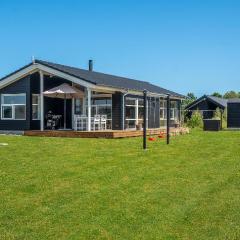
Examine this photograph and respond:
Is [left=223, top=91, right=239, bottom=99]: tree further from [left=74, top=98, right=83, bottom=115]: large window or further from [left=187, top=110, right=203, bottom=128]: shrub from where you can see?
[left=74, top=98, right=83, bottom=115]: large window

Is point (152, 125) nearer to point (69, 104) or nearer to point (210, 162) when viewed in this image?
point (69, 104)

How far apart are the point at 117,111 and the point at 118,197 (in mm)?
17536

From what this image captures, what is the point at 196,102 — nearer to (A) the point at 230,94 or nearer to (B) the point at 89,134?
(B) the point at 89,134

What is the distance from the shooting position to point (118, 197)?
23.7 feet

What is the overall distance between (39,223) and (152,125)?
22.6 meters

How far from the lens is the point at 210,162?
1138cm

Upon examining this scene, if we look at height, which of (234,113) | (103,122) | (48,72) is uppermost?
(48,72)

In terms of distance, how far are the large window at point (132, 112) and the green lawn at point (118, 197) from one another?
13.4 metres

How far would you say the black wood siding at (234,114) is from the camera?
3475 centimetres

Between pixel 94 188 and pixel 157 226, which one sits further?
pixel 94 188

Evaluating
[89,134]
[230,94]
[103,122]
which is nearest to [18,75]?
[103,122]

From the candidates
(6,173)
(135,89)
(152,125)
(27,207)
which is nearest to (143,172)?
(6,173)

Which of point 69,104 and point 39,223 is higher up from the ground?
point 69,104

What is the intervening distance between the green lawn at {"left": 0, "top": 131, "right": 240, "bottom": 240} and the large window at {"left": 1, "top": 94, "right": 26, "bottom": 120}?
12.5 m
